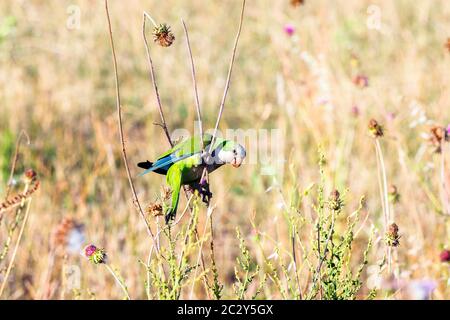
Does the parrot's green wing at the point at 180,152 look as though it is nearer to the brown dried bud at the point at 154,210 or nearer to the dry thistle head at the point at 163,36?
the brown dried bud at the point at 154,210

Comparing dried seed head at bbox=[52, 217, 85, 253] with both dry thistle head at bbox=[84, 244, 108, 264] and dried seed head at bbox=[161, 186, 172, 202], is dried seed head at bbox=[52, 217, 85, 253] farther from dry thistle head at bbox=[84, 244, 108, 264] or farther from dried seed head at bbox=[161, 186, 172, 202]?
dried seed head at bbox=[161, 186, 172, 202]

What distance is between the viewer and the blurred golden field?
2918 millimetres

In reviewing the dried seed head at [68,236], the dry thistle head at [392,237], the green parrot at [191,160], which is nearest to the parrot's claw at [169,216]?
the green parrot at [191,160]

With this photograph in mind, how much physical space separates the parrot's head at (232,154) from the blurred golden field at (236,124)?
1.41ft

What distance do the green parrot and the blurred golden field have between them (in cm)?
44

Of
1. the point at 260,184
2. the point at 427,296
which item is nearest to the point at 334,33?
the point at 260,184

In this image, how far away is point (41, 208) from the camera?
346 centimetres

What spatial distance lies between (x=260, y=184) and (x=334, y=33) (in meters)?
1.94

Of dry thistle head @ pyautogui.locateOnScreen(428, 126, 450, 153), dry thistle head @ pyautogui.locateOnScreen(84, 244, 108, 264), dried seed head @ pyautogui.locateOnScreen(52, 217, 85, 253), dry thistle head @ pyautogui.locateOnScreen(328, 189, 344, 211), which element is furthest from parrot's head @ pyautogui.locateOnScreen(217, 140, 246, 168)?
dried seed head @ pyautogui.locateOnScreen(52, 217, 85, 253)

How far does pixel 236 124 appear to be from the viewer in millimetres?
4539

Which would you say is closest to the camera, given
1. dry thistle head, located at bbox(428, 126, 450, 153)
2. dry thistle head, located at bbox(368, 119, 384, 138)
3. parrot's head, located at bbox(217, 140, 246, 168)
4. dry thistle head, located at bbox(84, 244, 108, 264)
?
parrot's head, located at bbox(217, 140, 246, 168)

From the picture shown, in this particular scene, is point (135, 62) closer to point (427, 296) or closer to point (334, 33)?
point (334, 33)

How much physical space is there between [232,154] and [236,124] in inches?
115

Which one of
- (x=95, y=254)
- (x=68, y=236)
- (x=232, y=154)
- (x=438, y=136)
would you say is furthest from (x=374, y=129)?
(x=68, y=236)
